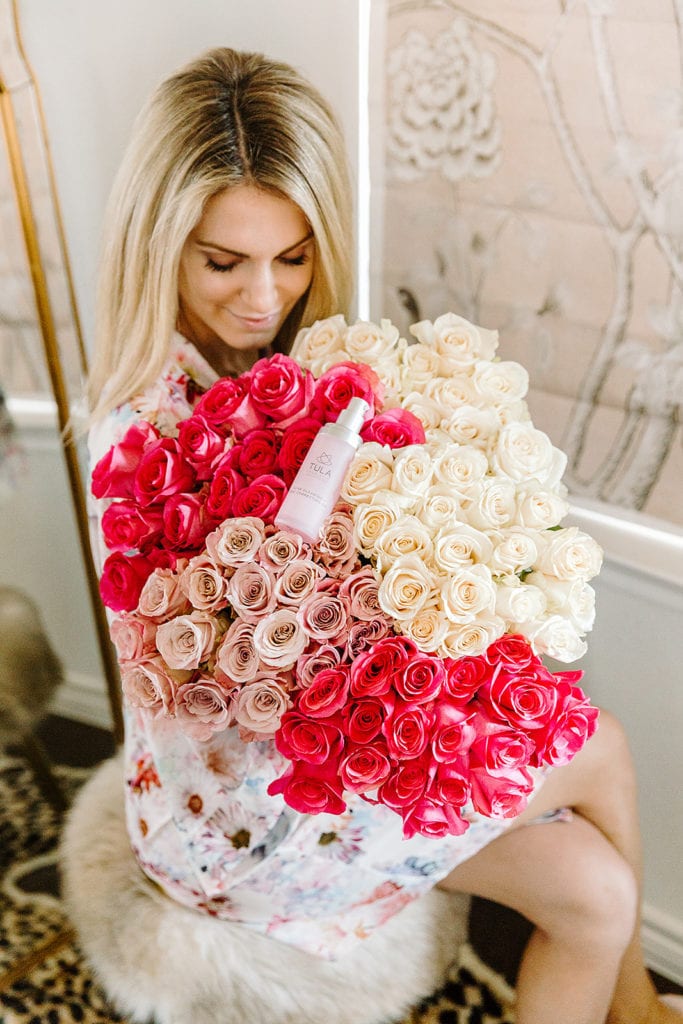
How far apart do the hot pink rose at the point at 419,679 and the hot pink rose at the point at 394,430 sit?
24 centimetres

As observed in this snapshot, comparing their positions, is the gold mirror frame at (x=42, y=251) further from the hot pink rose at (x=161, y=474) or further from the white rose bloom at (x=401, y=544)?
the white rose bloom at (x=401, y=544)

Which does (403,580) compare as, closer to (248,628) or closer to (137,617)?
(248,628)

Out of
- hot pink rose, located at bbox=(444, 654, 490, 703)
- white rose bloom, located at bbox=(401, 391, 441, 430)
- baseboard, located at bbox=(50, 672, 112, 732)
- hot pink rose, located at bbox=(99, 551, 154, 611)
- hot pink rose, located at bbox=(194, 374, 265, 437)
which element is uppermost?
hot pink rose, located at bbox=(194, 374, 265, 437)

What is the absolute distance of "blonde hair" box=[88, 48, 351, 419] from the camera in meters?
1.03

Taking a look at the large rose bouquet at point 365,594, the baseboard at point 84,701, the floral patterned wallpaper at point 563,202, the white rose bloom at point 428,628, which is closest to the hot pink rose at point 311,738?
the large rose bouquet at point 365,594

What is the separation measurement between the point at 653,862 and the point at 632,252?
3.10 feet

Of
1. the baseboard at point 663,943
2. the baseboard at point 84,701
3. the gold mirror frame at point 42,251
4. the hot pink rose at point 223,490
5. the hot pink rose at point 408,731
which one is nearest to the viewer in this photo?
the hot pink rose at point 408,731

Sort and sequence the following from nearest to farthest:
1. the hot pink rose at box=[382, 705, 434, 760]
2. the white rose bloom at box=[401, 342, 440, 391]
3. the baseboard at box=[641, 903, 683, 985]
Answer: the hot pink rose at box=[382, 705, 434, 760] → the white rose bloom at box=[401, 342, 440, 391] → the baseboard at box=[641, 903, 683, 985]

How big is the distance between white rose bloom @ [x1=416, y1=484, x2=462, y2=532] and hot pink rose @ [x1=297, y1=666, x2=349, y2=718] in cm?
17

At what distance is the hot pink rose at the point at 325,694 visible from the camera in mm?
812

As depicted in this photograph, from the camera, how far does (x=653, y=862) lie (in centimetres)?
138

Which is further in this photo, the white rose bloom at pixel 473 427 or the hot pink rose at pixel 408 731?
the white rose bloom at pixel 473 427

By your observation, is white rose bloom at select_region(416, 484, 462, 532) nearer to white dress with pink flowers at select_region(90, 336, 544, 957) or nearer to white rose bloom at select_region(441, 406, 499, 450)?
white rose bloom at select_region(441, 406, 499, 450)

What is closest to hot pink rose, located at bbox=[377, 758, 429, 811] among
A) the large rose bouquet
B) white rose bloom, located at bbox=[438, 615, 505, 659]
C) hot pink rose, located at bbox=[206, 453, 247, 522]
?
the large rose bouquet
